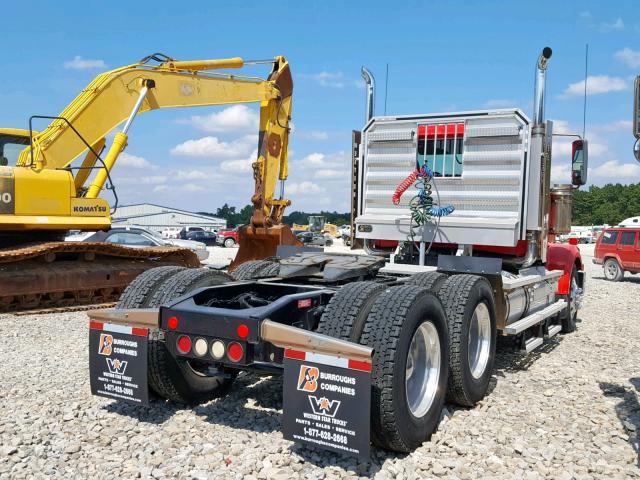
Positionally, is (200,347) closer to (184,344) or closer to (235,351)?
(184,344)

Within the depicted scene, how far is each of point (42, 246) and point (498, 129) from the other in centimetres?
759

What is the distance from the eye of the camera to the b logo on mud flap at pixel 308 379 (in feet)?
12.0

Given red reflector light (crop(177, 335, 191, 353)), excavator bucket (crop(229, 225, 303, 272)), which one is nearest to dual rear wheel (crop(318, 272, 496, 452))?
red reflector light (crop(177, 335, 191, 353))

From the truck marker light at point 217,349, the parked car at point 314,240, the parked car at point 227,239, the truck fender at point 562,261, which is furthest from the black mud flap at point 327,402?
the parked car at point 227,239

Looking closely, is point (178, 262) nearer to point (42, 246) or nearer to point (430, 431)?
point (42, 246)

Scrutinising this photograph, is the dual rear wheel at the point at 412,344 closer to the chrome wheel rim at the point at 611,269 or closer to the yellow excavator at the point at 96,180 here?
the yellow excavator at the point at 96,180

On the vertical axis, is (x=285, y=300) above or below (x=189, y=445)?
above

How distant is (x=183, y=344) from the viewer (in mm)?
4188

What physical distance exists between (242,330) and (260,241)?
8.76m

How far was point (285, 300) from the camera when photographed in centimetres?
422

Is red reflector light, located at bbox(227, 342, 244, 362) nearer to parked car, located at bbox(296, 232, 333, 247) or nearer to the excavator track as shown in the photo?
the excavator track

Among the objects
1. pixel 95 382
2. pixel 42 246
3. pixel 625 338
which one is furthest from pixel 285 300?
pixel 42 246

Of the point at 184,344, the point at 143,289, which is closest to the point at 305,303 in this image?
the point at 184,344

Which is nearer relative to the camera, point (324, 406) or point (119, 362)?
point (324, 406)
